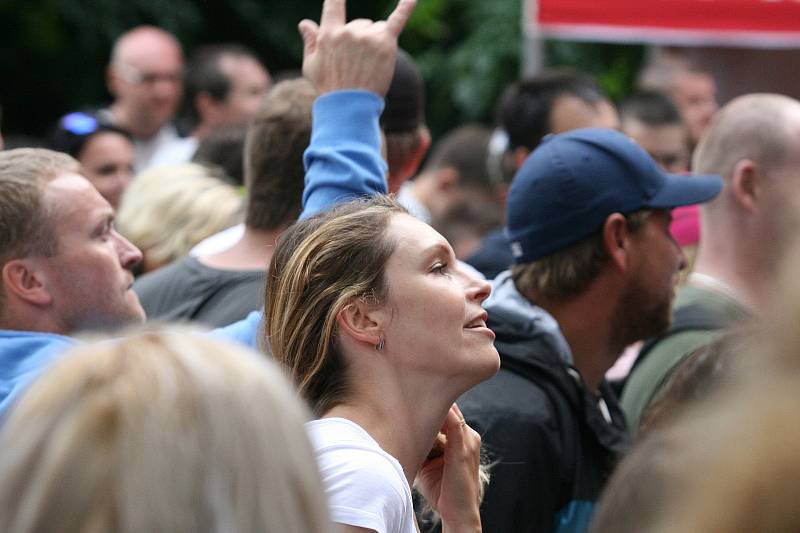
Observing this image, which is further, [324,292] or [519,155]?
[519,155]

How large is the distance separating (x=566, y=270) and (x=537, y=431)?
28.3 inches

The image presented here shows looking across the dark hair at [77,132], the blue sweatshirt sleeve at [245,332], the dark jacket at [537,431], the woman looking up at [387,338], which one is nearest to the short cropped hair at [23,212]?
the blue sweatshirt sleeve at [245,332]

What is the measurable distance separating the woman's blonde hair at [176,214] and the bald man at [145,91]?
8.37 ft

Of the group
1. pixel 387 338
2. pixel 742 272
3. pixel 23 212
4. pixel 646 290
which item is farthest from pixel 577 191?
pixel 23 212

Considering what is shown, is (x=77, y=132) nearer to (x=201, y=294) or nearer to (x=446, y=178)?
(x=446, y=178)

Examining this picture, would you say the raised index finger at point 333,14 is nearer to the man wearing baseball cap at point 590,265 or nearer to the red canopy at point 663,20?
the man wearing baseball cap at point 590,265

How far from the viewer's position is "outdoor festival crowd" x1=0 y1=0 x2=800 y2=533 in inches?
52.8

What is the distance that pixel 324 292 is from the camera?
2547 millimetres

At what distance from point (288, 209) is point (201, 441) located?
2361 millimetres

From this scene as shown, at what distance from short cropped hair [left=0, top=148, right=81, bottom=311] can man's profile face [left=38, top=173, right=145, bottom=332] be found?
0.02 m

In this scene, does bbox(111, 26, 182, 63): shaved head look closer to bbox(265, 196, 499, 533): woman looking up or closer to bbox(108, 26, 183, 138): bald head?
bbox(108, 26, 183, 138): bald head

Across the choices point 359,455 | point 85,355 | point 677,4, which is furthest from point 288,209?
point 677,4

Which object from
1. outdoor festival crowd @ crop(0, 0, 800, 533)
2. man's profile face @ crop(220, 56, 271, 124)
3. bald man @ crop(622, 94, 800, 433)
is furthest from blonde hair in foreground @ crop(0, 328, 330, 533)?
man's profile face @ crop(220, 56, 271, 124)

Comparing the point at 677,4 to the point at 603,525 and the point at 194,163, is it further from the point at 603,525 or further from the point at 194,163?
the point at 603,525
